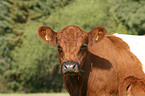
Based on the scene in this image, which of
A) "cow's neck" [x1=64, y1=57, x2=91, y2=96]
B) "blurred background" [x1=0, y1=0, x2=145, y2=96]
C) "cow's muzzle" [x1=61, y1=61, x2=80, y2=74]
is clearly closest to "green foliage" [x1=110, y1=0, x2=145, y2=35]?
"blurred background" [x1=0, y1=0, x2=145, y2=96]

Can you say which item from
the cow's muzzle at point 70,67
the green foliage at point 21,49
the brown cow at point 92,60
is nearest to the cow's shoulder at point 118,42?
the brown cow at point 92,60

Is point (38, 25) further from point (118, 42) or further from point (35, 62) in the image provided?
point (118, 42)

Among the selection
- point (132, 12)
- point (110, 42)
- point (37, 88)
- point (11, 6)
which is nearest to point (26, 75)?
point (37, 88)

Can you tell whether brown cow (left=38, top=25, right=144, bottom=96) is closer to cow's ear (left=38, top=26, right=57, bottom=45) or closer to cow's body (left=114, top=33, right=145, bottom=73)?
cow's ear (left=38, top=26, right=57, bottom=45)

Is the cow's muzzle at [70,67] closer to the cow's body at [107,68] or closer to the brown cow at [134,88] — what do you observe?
the cow's body at [107,68]

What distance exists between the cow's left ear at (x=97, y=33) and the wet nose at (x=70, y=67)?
1.02m

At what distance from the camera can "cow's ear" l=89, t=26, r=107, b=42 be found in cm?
678

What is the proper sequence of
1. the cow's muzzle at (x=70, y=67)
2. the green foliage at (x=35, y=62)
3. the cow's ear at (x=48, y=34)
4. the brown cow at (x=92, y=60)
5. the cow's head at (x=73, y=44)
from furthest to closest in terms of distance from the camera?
the green foliage at (x=35, y=62), the cow's ear at (x=48, y=34), the brown cow at (x=92, y=60), the cow's head at (x=73, y=44), the cow's muzzle at (x=70, y=67)

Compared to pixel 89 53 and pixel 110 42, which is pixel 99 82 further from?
pixel 110 42

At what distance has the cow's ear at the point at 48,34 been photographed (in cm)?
691

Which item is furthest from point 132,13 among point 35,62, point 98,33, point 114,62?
point 98,33

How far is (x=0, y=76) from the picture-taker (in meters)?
45.2

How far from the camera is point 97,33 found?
6.83m

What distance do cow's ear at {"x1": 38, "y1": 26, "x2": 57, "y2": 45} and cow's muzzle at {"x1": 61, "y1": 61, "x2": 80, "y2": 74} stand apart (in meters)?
1.04
